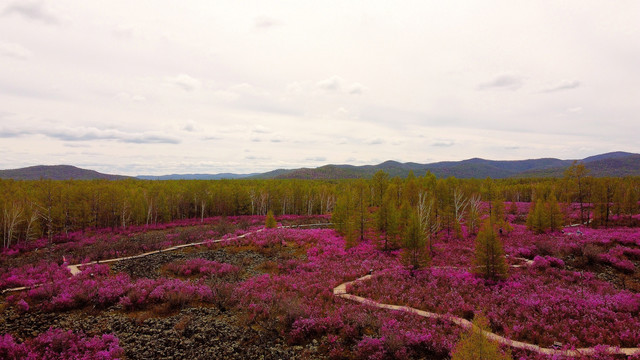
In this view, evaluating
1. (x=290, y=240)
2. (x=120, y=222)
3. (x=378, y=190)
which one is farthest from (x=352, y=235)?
(x=120, y=222)

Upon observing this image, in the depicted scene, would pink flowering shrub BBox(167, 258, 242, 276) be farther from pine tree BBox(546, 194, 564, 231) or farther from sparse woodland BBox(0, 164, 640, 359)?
pine tree BBox(546, 194, 564, 231)

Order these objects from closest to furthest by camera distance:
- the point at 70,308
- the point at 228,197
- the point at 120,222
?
the point at 70,308 → the point at 120,222 → the point at 228,197

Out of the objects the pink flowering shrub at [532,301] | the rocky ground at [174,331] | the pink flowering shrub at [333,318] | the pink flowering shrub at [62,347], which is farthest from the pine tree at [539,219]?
the pink flowering shrub at [62,347]

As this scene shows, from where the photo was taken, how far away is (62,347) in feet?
40.9

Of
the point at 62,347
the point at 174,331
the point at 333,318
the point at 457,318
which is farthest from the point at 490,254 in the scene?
the point at 62,347

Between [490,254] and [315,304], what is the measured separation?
554 inches

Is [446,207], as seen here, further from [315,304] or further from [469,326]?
[315,304]

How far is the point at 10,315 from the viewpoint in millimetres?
16016

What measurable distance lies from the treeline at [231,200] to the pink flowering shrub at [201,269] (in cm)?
1409

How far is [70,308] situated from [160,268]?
9.00 metres

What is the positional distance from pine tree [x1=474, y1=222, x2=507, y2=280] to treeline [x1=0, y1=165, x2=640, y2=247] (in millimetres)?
6251

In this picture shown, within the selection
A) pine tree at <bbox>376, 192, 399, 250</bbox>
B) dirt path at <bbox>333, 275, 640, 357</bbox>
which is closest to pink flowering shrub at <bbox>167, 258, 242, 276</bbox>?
dirt path at <bbox>333, 275, 640, 357</bbox>

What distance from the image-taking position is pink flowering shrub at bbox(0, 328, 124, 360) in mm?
11773

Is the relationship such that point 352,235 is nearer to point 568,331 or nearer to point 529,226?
point 568,331
